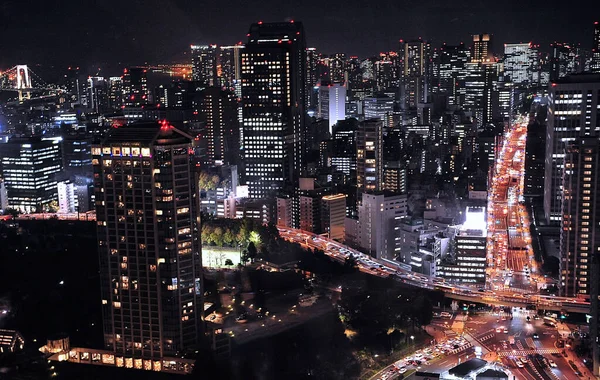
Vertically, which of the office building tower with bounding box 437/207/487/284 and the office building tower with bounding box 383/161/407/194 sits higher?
the office building tower with bounding box 383/161/407/194

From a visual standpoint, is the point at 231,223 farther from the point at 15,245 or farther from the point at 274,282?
the point at 15,245

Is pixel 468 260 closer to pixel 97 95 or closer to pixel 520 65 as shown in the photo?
pixel 97 95

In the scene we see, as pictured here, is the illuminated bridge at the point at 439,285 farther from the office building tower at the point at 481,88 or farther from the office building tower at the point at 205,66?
the office building tower at the point at 481,88

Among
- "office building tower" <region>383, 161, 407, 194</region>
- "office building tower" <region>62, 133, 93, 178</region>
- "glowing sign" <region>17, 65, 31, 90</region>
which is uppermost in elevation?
"glowing sign" <region>17, 65, 31, 90</region>

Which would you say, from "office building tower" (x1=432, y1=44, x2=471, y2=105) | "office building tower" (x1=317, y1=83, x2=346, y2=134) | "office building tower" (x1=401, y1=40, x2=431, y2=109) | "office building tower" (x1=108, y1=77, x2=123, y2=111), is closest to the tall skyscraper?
"office building tower" (x1=108, y1=77, x2=123, y2=111)

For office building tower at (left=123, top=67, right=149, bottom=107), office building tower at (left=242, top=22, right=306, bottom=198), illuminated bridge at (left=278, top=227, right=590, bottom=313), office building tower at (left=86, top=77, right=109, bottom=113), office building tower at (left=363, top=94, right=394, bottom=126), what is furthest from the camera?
office building tower at (left=363, top=94, right=394, bottom=126)

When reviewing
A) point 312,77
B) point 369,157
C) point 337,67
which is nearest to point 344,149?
point 312,77

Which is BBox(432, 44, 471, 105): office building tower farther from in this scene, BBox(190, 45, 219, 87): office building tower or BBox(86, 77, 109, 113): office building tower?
BBox(86, 77, 109, 113): office building tower
